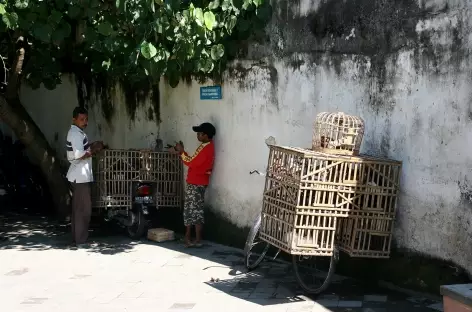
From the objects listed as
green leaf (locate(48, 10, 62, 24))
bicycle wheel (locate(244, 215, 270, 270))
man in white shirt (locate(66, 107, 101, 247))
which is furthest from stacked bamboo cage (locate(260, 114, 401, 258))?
man in white shirt (locate(66, 107, 101, 247))

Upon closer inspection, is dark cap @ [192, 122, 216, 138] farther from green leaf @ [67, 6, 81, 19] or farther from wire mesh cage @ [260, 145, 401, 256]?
wire mesh cage @ [260, 145, 401, 256]

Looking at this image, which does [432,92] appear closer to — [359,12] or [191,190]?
[359,12]

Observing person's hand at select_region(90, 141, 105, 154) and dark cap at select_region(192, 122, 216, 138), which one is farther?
person's hand at select_region(90, 141, 105, 154)

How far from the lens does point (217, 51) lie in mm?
7551

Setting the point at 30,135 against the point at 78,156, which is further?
the point at 30,135

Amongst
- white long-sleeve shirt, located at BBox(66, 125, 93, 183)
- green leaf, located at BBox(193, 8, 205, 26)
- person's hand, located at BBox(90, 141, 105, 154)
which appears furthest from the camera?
person's hand, located at BBox(90, 141, 105, 154)

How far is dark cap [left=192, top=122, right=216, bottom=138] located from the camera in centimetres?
803

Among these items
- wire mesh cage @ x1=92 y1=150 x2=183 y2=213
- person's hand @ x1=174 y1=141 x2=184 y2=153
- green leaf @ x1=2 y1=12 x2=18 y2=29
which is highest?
green leaf @ x1=2 y1=12 x2=18 y2=29

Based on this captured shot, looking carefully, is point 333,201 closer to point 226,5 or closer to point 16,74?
point 226,5

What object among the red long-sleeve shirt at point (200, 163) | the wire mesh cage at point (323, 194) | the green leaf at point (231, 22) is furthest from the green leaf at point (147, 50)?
the wire mesh cage at point (323, 194)

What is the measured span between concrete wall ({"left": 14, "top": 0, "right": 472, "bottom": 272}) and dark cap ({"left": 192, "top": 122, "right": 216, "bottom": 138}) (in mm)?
197

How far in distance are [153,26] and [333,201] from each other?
8.61 feet

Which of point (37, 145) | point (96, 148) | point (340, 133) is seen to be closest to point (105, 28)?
point (96, 148)

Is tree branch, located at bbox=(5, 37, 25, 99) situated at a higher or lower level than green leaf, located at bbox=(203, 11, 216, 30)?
lower
